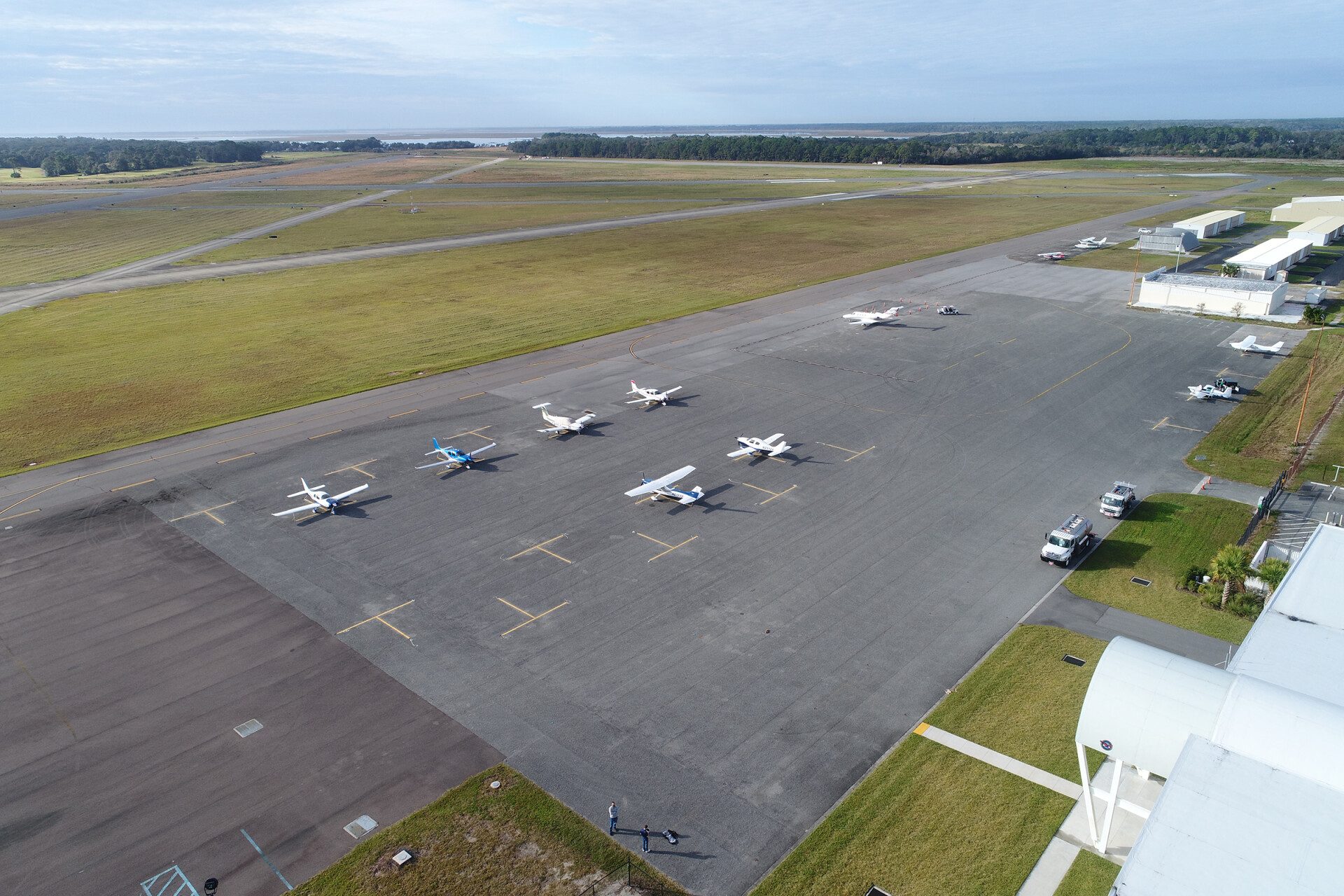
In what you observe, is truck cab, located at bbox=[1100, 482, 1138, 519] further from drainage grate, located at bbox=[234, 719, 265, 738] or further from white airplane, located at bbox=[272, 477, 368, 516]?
white airplane, located at bbox=[272, 477, 368, 516]

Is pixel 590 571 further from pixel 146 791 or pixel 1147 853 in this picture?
pixel 1147 853

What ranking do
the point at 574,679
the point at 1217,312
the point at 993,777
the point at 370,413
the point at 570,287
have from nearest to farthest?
the point at 993,777 < the point at 574,679 < the point at 370,413 < the point at 1217,312 < the point at 570,287

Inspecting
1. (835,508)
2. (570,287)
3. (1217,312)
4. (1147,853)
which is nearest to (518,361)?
(570,287)

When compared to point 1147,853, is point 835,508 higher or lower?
lower

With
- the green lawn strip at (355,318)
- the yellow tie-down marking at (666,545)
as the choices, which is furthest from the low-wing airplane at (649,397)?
the yellow tie-down marking at (666,545)

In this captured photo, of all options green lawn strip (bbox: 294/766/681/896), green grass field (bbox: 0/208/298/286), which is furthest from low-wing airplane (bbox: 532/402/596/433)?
green grass field (bbox: 0/208/298/286)

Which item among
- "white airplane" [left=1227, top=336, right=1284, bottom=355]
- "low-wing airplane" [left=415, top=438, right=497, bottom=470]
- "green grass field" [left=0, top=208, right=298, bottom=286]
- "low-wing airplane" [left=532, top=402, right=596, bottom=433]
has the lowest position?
"low-wing airplane" [left=415, top=438, right=497, bottom=470]
